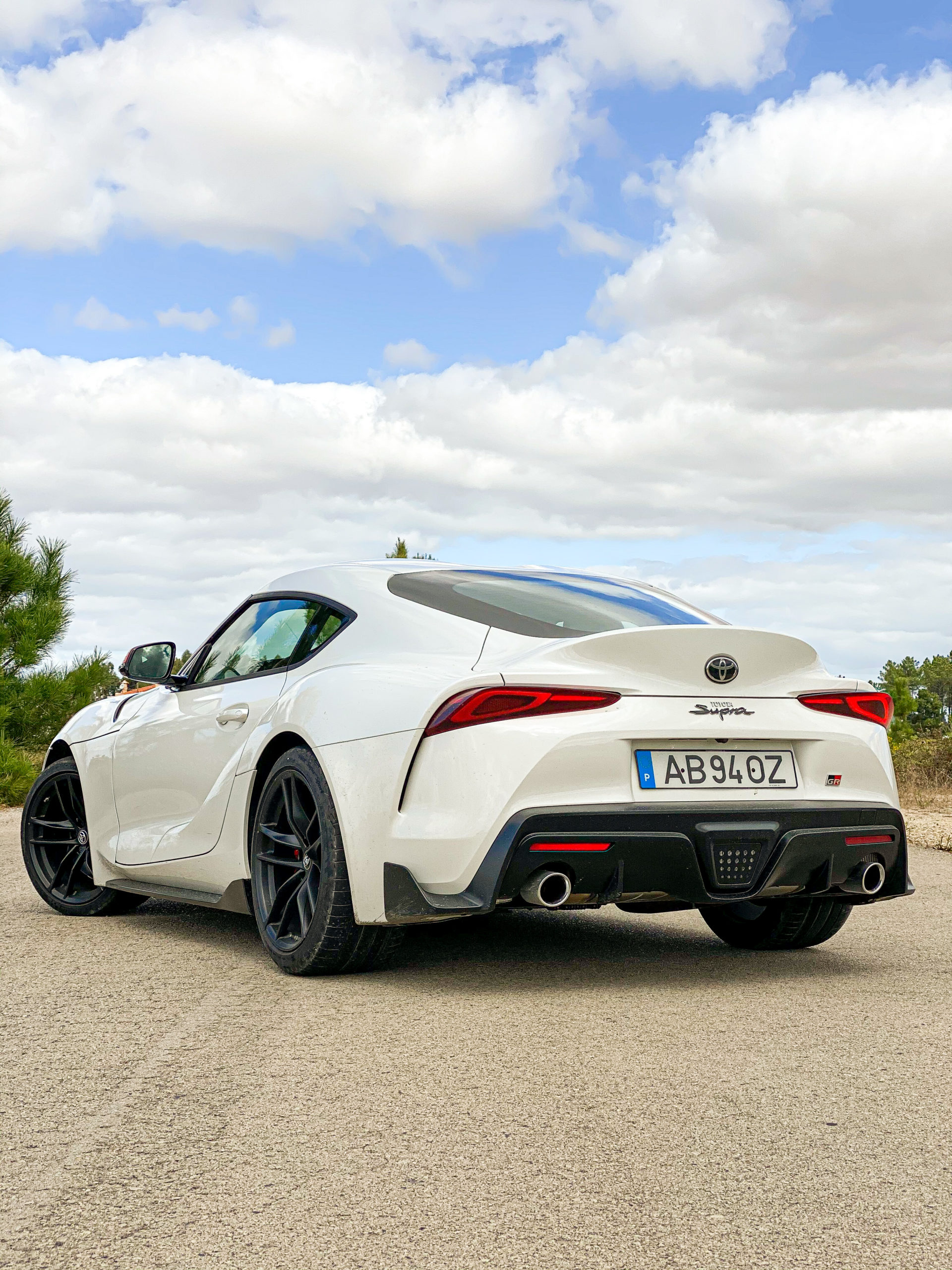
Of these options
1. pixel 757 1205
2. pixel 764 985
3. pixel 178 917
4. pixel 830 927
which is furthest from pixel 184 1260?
pixel 178 917

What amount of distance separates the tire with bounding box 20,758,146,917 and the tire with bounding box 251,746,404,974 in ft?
6.19

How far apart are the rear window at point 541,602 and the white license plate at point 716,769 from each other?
451 millimetres

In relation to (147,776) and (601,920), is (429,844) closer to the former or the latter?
(147,776)

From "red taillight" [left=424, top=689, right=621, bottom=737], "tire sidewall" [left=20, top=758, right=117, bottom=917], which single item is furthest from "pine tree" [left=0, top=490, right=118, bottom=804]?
"red taillight" [left=424, top=689, right=621, bottom=737]

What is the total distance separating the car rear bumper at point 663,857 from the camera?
164 inches

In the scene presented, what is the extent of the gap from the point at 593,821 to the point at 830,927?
5.54 ft

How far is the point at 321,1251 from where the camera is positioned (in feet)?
7.60

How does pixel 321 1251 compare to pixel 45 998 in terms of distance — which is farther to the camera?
pixel 45 998

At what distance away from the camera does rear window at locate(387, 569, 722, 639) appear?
15.4ft

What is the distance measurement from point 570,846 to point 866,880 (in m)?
1.17

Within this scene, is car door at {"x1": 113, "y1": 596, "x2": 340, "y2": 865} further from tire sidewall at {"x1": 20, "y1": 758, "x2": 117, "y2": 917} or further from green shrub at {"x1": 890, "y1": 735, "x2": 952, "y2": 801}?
green shrub at {"x1": 890, "y1": 735, "x2": 952, "y2": 801}

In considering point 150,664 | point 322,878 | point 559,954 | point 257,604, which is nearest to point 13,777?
point 150,664

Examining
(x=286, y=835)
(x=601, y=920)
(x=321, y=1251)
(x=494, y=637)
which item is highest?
(x=494, y=637)

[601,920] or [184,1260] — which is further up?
[184,1260]
